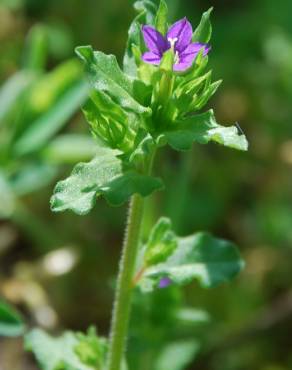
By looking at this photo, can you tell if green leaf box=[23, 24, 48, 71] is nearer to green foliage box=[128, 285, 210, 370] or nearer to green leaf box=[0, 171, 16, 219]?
green leaf box=[0, 171, 16, 219]

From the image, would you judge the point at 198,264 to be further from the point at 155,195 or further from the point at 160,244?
the point at 155,195

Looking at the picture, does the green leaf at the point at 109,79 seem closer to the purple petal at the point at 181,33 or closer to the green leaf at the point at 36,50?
the purple petal at the point at 181,33

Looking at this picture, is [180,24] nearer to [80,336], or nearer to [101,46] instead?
[80,336]

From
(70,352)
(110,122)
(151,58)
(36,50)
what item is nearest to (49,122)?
(36,50)

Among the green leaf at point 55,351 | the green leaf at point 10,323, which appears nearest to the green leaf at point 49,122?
the green leaf at point 10,323

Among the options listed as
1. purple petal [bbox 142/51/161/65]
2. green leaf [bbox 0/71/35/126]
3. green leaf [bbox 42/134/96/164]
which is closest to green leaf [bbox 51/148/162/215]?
purple petal [bbox 142/51/161/65]

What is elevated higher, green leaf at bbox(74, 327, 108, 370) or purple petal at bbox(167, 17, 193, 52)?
purple petal at bbox(167, 17, 193, 52)
